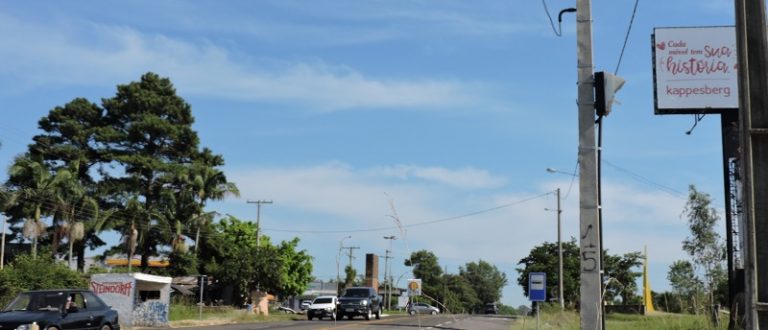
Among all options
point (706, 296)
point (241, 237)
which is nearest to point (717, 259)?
point (706, 296)

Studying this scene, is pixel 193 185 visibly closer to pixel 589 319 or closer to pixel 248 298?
pixel 248 298

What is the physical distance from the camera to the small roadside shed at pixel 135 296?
3484 centimetres

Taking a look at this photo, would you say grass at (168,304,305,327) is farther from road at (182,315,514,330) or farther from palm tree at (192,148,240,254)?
palm tree at (192,148,240,254)

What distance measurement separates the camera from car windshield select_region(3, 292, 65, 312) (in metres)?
17.9

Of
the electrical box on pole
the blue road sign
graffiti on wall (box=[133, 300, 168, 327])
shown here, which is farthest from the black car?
graffiti on wall (box=[133, 300, 168, 327])

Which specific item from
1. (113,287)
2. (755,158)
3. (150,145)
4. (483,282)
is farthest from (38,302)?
(483,282)

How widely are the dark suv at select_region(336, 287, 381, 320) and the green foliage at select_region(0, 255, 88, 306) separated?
13760 mm

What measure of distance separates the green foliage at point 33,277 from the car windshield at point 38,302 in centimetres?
1643

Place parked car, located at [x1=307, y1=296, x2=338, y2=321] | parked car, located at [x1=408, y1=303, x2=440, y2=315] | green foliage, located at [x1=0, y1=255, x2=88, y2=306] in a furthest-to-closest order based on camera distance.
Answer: parked car, located at [x1=307, y1=296, x2=338, y2=321]
green foliage, located at [x1=0, y1=255, x2=88, y2=306]
parked car, located at [x1=408, y1=303, x2=440, y2=315]

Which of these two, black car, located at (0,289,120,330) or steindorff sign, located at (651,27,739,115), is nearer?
black car, located at (0,289,120,330)

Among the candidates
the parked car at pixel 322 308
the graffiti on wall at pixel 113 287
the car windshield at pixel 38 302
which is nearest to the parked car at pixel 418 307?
the parked car at pixel 322 308

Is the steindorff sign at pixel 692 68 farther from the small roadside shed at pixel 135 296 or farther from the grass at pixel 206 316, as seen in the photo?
the grass at pixel 206 316

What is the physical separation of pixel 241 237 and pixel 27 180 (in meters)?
23.7

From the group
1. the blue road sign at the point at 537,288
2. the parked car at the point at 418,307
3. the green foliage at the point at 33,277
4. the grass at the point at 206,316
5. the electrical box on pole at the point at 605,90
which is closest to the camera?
the electrical box on pole at the point at 605,90
